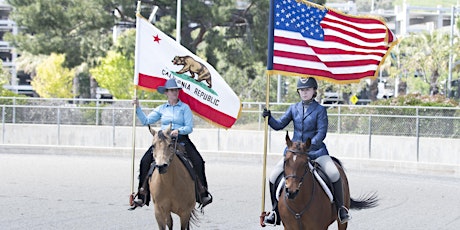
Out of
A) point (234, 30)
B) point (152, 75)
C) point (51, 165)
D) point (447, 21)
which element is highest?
point (447, 21)

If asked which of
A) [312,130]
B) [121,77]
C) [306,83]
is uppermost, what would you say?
[121,77]

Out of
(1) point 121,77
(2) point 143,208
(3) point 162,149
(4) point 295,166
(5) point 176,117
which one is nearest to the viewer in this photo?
(4) point 295,166

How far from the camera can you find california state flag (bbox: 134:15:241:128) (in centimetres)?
1294

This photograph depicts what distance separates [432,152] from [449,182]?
15.1 feet

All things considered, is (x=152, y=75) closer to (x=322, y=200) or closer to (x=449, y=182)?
(x=322, y=200)

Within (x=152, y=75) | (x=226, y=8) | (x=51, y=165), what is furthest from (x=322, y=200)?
(x=226, y=8)

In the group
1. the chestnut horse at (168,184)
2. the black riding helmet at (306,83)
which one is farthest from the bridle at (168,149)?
the black riding helmet at (306,83)

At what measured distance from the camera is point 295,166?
28.9 feet

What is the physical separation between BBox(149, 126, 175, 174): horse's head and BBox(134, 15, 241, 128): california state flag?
2591mm

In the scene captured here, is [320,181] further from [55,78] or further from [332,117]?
[55,78]

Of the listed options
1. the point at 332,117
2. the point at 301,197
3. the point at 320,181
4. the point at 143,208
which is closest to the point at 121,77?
the point at 332,117

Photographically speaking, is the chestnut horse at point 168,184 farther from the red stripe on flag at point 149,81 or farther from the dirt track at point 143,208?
the red stripe on flag at point 149,81

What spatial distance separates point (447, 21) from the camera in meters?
125

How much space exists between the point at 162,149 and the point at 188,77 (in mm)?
2880
